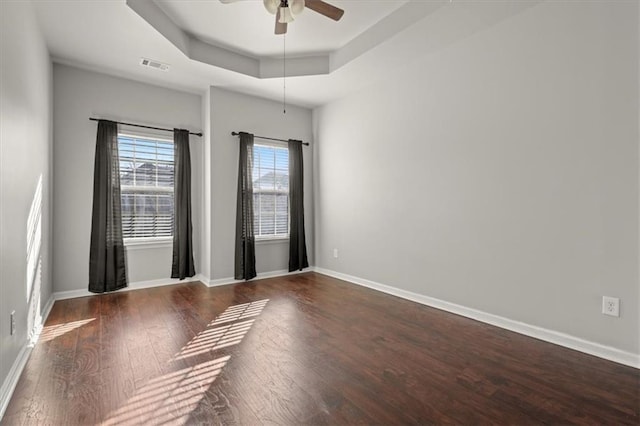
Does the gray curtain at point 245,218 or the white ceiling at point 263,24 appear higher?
the white ceiling at point 263,24

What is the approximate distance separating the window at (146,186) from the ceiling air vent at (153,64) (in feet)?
3.16

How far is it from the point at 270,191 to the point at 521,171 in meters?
3.48

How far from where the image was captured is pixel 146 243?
4.36 metres

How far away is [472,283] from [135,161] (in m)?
4.36

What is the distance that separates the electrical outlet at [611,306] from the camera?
2.34 metres

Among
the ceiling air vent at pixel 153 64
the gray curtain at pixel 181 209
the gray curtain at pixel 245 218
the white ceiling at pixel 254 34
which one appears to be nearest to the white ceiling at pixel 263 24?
the white ceiling at pixel 254 34

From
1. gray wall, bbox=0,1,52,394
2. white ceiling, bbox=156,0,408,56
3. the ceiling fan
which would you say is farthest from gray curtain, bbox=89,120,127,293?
the ceiling fan

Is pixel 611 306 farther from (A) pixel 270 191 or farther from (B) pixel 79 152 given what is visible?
(B) pixel 79 152

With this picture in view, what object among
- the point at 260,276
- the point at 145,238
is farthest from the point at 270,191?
the point at 145,238

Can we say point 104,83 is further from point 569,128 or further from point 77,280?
A: point 569,128

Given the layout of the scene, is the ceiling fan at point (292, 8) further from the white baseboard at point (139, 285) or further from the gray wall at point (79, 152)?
the white baseboard at point (139, 285)

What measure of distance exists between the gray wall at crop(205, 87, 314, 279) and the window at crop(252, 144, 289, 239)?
0.22m

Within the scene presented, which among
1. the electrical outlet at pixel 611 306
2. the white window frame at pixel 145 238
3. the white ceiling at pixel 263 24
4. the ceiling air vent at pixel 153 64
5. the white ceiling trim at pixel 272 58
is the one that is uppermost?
the white ceiling at pixel 263 24

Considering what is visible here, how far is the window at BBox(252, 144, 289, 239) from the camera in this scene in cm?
509
